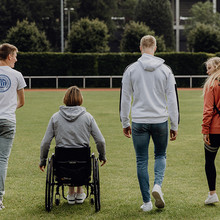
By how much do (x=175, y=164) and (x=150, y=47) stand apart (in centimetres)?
354

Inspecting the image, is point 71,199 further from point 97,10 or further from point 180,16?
point 180,16

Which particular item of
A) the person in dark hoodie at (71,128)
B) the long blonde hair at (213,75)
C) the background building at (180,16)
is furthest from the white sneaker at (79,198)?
the background building at (180,16)

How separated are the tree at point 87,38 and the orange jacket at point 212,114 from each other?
35583mm

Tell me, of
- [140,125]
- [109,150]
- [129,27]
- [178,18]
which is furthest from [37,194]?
[178,18]

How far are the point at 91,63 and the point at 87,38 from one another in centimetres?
496

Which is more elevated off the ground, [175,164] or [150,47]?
[150,47]

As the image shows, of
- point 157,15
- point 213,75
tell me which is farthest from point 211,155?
point 157,15

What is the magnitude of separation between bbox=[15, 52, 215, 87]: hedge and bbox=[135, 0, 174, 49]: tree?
23899 millimetres

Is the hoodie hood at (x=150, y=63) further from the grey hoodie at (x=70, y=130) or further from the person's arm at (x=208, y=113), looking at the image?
the grey hoodie at (x=70, y=130)

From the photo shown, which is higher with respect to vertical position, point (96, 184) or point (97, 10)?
point (97, 10)

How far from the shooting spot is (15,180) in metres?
7.15

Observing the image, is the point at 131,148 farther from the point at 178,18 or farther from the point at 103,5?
the point at 178,18

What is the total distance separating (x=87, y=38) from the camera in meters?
40.9

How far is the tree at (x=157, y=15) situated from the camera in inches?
2349
